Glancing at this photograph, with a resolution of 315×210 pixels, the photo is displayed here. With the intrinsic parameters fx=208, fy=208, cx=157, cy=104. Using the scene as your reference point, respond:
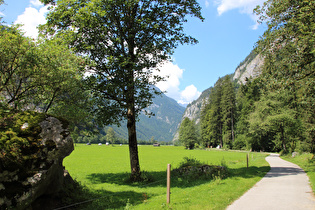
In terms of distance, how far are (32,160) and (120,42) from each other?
375 inches

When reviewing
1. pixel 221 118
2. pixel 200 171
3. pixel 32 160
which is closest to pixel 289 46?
pixel 200 171

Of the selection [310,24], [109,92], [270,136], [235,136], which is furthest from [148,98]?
[235,136]

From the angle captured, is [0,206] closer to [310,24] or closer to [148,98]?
[148,98]

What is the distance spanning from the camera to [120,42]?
1395 cm

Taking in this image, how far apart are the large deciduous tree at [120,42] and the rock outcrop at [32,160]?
5.87 m

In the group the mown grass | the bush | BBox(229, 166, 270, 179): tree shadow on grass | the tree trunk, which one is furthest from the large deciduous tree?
the mown grass

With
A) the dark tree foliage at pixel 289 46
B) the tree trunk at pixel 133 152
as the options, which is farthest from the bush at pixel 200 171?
the dark tree foliage at pixel 289 46

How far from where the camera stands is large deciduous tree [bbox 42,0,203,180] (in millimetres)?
13156

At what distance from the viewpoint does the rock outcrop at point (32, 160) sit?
6024 millimetres

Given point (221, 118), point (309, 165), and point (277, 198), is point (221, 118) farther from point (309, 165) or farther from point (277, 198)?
point (277, 198)

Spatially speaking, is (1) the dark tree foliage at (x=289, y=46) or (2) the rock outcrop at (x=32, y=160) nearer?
(2) the rock outcrop at (x=32, y=160)

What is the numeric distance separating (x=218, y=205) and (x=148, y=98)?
865cm

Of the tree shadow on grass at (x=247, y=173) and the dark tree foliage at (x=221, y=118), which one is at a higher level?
the dark tree foliage at (x=221, y=118)

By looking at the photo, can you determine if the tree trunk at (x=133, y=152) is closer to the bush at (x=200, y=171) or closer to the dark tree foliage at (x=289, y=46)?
the bush at (x=200, y=171)
